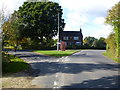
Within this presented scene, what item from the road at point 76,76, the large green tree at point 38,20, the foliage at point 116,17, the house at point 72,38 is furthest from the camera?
the house at point 72,38

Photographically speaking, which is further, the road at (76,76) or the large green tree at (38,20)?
the large green tree at (38,20)

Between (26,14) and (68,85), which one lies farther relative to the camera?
(26,14)

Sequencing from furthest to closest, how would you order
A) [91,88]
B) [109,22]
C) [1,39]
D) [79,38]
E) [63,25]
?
1. [79,38]
2. [63,25]
3. [109,22]
4. [1,39]
5. [91,88]

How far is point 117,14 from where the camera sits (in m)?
20.5

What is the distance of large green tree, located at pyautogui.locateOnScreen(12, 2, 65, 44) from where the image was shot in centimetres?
5154

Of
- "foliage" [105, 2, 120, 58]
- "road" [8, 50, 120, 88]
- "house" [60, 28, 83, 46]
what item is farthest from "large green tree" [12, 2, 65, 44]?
"road" [8, 50, 120, 88]

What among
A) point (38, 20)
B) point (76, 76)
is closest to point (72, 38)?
point (38, 20)

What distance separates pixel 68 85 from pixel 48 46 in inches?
2030

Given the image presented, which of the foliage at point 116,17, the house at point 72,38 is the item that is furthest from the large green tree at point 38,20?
the foliage at point 116,17

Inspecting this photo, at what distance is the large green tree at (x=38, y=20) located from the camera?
5154 cm

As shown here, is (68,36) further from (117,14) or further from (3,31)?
(3,31)

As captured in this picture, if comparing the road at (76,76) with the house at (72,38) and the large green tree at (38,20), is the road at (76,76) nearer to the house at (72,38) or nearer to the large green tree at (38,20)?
the large green tree at (38,20)

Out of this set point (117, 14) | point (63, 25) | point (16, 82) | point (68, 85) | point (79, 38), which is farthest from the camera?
point (79, 38)

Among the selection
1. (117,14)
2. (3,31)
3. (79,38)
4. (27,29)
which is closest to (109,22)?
(117,14)
